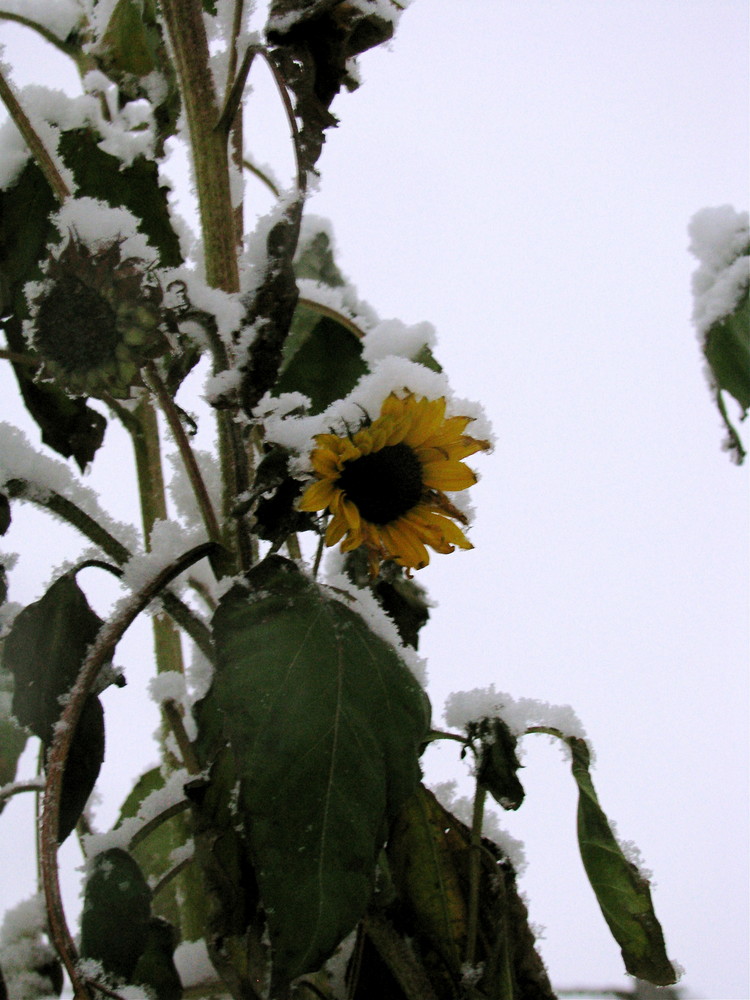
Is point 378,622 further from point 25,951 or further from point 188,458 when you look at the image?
point 25,951

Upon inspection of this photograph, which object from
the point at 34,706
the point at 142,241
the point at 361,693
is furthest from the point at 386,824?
the point at 142,241

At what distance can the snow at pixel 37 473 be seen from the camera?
46 centimetres

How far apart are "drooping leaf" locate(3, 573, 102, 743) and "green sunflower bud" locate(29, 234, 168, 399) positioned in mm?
114

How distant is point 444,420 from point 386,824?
21 cm

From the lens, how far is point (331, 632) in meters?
0.37

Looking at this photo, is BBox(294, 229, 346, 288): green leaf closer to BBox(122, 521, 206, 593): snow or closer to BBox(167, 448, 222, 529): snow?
BBox(167, 448, 222, 529): snow

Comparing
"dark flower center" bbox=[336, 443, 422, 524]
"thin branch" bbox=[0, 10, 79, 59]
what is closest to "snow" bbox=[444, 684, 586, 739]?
"dark flower center" bbox=[336, 443, 422, 524]

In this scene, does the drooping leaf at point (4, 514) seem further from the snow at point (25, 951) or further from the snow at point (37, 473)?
the snow at point (25, 951)

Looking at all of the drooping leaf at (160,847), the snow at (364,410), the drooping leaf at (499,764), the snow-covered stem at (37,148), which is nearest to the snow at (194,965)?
the drooping leaf at (160,847)

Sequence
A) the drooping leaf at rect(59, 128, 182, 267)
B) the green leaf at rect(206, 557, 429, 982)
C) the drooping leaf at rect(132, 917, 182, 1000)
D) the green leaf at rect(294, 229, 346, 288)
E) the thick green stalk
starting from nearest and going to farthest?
the green leaf at rect(206, 557, 429, 982), the drooping leaf at rect(132, 917, 182, 1000), the drooping leaf at rect(59, 128, 182, 267), the thick green stalk, the green leaf at rect(294, 229, 346, 288)

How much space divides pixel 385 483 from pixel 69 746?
196mm

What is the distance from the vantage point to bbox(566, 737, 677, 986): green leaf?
420 mm

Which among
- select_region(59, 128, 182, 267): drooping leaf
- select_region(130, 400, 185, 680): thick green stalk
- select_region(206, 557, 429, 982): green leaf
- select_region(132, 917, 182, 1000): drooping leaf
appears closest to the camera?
select_region(206, 557, 429, 982): green leaf

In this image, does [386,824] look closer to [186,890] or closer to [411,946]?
[411,946]
